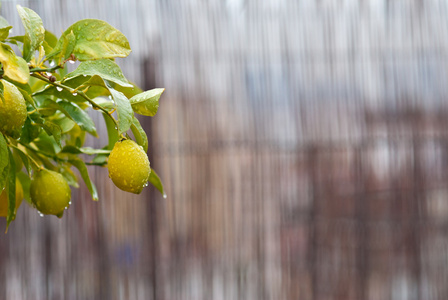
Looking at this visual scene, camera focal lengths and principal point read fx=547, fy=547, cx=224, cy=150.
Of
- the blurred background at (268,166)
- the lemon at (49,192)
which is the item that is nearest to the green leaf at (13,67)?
the lemon at (49,192)

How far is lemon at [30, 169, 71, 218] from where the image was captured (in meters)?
0.37

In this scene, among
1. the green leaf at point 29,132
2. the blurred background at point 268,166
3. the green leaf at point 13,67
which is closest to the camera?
the green leaf at point 13,67

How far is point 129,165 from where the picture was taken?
30 centimetres

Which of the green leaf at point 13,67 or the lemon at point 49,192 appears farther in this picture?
the lemon at point 49,192

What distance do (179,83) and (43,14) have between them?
1.30 ft

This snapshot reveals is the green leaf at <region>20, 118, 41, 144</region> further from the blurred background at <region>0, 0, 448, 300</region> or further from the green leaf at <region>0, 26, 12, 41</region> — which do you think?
the blurred background at <region>0, 0, 448, 300</region>

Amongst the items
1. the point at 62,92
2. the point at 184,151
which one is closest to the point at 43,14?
the point at 184,151

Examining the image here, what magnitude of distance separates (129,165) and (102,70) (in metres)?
0.06

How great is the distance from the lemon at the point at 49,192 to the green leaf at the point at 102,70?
0.09 m

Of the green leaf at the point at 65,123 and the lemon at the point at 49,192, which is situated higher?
the green leaf at the point at 65,123

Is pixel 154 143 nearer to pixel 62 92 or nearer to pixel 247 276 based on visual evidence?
pixel 247 276

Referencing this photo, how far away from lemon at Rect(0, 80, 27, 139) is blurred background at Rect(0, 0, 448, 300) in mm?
1175

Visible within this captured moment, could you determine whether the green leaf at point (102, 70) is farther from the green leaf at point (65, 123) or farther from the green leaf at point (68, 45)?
the green leaf at point (65, 123)

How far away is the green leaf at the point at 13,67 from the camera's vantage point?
10.2 inches
